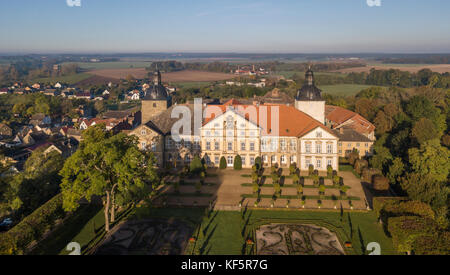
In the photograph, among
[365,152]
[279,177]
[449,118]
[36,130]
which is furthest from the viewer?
[36,130]

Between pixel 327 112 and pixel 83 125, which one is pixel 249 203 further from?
pixel 83 125

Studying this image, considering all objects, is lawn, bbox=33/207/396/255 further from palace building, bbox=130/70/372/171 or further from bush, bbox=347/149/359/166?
bush, bbox=347/149/359/166

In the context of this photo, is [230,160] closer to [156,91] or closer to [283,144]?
[283,144]

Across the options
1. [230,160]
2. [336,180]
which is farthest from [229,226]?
[230,160]

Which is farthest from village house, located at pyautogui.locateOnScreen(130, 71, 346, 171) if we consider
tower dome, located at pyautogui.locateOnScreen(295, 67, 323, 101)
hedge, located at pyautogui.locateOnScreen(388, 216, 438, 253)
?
hedge, located at pyautogui.locateOnScreen(388, 216, 438, 253)

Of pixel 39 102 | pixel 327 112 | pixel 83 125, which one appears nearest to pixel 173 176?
pixel 327 112
